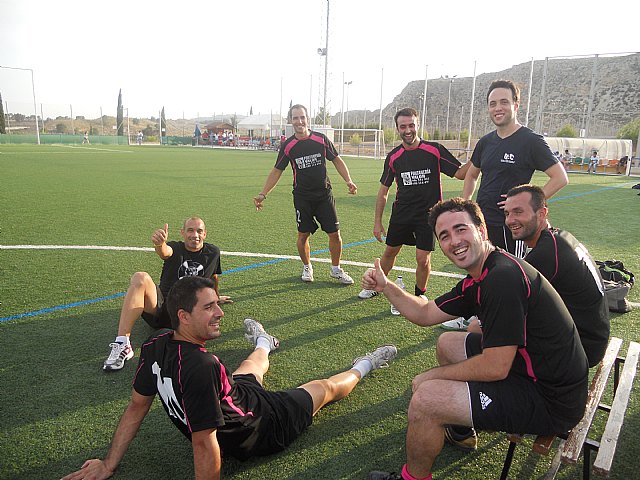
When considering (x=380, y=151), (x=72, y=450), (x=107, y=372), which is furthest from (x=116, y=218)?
(x=380, y=151)

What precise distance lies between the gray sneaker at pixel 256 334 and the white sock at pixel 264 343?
34mm

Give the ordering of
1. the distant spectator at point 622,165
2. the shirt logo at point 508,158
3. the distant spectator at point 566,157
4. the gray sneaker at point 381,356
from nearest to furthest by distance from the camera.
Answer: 1. the gray sneaker at point 381,356
2. the shirt logo at point 508,158
3. the distant spectator at point 622,165
4. the distant spectator at point 566,157

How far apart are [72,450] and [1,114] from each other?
63050 mm

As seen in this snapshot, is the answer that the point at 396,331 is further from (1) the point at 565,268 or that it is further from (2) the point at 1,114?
(2) the point at 1,114

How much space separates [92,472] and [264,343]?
176 centimetres

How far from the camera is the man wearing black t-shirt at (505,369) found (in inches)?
97.3

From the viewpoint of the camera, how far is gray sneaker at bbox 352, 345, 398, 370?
414 cm

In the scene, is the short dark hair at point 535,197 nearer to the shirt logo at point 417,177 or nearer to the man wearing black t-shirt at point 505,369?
the man wearing black t-shirt at point 505,369

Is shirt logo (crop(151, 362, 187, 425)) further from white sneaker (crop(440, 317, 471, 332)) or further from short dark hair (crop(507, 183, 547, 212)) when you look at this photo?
white sneaker (crop(440, 317, 471, 332))

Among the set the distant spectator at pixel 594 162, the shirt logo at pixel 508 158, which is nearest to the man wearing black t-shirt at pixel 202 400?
the shirt logo at pixel 508 158

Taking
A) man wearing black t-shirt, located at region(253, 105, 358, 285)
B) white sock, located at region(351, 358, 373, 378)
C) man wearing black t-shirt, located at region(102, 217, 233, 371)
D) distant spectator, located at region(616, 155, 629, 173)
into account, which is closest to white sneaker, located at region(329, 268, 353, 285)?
man wearing black t-shirt, located at region(253, 105, 358, 285)

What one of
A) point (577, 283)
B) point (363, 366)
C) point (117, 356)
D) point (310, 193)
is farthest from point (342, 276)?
point (577, 283)

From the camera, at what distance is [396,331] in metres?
5.01

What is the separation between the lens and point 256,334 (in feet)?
14.7
